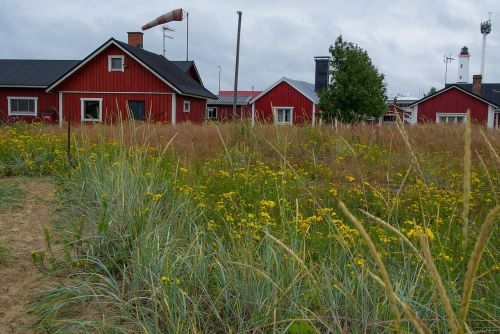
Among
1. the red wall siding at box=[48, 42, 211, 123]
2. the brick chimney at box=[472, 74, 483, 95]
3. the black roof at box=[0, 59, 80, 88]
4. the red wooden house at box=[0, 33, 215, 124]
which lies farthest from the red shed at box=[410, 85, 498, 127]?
the black roof at box=[0, 59, 80, 88]

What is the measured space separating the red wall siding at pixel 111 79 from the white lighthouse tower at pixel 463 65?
31.1 meters

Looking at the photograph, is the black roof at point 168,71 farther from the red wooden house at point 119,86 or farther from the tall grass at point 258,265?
the tall grass at point 258,265

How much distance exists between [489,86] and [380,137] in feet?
115

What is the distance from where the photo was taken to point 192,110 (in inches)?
1190

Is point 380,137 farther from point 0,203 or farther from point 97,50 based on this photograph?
point 97,50

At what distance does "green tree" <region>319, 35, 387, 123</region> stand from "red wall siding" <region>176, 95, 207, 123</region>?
24.0 ft

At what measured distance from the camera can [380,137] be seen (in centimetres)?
1027

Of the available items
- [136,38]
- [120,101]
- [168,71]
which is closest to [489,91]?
[168,71]

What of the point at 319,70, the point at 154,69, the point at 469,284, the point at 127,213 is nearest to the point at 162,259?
the point at 127,213

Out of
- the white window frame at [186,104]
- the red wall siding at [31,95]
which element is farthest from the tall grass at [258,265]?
the red wall siding at [31,95]

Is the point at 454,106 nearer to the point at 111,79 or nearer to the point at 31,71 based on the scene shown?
the point at 111,79

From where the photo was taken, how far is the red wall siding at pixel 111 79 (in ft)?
89.5

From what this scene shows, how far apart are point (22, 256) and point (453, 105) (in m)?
36.2

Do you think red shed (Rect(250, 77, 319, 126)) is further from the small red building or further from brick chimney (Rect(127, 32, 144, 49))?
brick chimney (Rect(127, 32, 144, 49))
